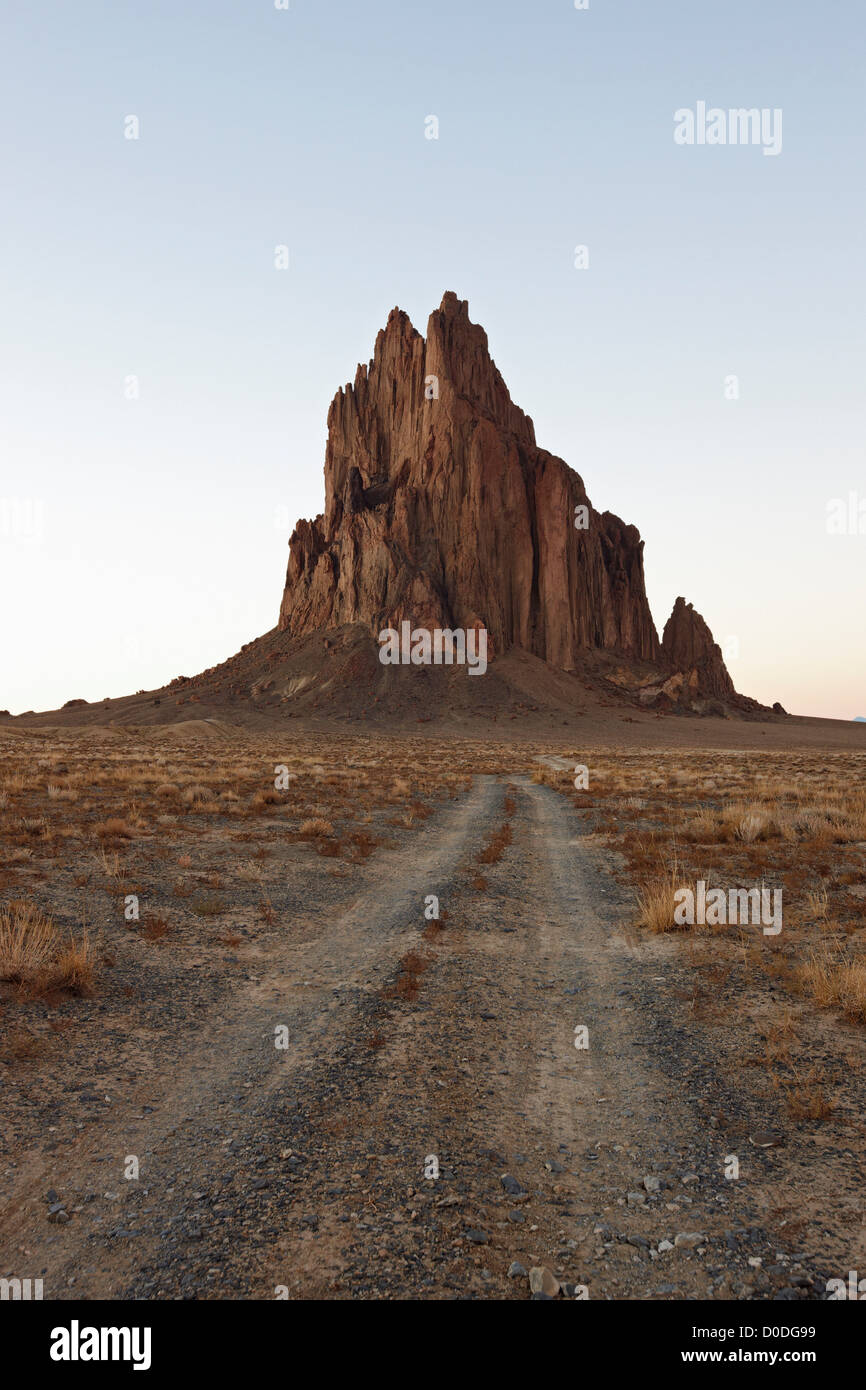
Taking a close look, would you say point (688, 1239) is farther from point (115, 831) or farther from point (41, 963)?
point (115, 831)

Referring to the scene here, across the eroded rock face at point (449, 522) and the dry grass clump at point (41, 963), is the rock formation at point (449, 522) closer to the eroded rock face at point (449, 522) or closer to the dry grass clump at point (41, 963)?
the eroded rock face at point (449, 522)

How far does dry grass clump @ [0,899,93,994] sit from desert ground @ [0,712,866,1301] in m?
0.04

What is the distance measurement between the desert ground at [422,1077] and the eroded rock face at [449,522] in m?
94.3

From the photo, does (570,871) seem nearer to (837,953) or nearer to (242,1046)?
(837,953)

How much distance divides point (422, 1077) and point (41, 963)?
4361mm

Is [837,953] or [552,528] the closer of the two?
[837,953]

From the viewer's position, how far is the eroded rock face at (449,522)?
110562 mm

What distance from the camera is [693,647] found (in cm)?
14025

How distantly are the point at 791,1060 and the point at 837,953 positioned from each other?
326 centimetres

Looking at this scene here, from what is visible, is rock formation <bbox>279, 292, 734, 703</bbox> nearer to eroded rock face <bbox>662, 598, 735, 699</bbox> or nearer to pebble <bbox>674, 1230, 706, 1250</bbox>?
eroded rock face <bbox>662, 598, 735, 699</bbox>

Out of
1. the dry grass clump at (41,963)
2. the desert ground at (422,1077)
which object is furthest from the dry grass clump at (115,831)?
the dry grass clump at (41,963)

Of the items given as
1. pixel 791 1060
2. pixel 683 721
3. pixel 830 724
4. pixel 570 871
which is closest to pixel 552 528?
pixel 683 721

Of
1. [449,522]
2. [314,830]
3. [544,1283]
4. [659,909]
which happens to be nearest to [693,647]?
[449,522]
